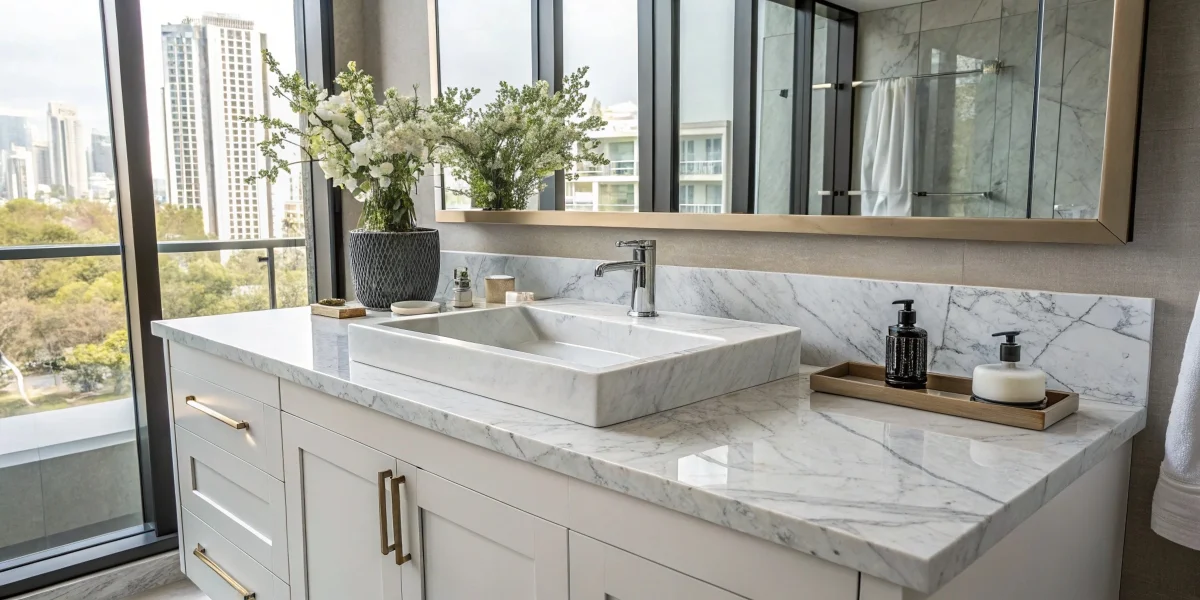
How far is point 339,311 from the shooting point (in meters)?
1.93

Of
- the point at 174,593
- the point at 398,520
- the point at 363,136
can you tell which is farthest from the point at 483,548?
the point at 174,593

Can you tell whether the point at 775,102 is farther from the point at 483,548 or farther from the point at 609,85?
the point at 483,548

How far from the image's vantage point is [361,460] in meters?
1.33

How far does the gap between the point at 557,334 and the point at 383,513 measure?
0.57 meters

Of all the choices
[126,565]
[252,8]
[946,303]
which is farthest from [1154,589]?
[252,8]

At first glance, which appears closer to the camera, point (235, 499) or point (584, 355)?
point (584, 355)

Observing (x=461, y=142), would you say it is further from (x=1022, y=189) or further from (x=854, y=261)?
(x=1022, y=189)

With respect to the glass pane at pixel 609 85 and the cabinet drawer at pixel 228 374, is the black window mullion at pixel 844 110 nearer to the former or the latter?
the glass pane at pixel 609 85

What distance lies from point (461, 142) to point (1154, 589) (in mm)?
1618

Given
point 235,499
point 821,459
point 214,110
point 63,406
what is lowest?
point 235,499

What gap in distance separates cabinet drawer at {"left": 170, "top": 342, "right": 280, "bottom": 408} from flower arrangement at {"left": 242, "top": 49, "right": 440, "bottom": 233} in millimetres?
437

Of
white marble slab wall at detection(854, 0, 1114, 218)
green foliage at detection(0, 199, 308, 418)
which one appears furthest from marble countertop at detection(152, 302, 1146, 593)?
green foliage at detection(0, 199, 308, 418)

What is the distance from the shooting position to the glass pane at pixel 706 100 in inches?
59.9

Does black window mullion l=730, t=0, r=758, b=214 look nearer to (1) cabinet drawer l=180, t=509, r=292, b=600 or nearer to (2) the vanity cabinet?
(2) the vanity cabinet
